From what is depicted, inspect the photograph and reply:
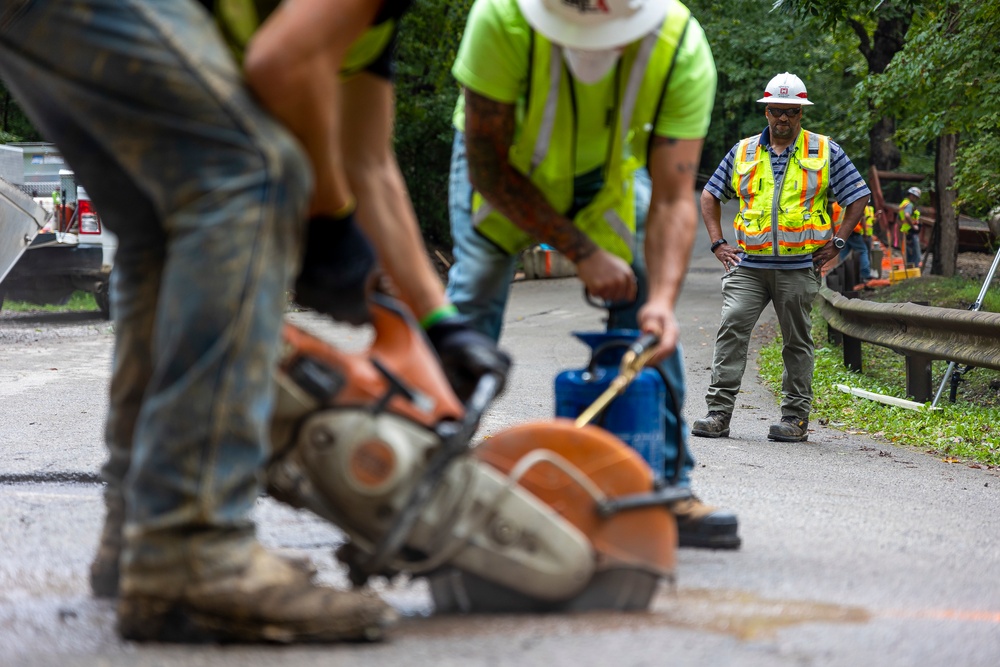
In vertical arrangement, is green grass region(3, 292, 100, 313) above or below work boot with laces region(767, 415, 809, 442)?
below

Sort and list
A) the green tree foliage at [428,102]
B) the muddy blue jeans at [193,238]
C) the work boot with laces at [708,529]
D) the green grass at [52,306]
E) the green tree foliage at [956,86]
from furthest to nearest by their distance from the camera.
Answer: the green tree foliage at [428,102], the green grass at [52,306], the green tree foliage at [956,86], the work boot with laces at [708,529], the muddy blue jeans at [193,238]

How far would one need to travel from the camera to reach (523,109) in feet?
12.0

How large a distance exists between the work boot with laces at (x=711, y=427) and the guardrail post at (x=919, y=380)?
202 centimetres

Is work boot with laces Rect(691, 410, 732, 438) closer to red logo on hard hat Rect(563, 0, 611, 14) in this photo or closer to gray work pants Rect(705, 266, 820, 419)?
gray work pants Rect(705, 266, 820, 419)

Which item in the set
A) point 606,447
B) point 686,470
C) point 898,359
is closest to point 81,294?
point 898,359

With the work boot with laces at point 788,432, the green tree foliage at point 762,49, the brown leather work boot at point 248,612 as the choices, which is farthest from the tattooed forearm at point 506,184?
the green tree foliage at point 762,49

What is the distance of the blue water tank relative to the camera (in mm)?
3521

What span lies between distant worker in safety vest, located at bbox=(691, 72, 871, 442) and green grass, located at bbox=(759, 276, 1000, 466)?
697 millimetres

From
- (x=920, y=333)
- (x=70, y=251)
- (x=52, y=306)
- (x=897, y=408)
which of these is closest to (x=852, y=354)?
(x=897, y=408)

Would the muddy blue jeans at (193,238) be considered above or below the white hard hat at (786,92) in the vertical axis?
below

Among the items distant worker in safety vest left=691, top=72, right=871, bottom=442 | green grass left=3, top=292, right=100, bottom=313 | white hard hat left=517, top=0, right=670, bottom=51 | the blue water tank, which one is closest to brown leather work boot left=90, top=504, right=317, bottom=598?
the blue water tank

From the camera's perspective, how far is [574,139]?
3.68 m

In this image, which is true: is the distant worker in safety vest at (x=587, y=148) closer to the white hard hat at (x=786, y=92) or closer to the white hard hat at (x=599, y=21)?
the white hard hat at (x=599, y=21)

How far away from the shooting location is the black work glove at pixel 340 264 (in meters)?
2.56
